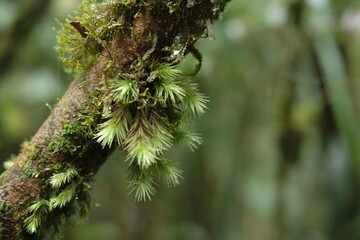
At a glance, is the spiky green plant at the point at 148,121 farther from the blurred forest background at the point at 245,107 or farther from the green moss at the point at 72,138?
the blurred forest background at the point at 245,107

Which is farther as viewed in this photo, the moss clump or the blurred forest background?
the blurred forest background

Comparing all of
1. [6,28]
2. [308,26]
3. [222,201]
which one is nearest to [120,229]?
[222,201]

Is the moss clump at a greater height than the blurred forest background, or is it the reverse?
the blurred forest background

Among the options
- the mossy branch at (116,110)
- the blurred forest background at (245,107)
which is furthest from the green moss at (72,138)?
the blurred forest background at (245,107)

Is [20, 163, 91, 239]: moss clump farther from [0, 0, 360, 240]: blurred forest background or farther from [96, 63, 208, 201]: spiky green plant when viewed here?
[0, 0, 360, 240]: blurred forest background

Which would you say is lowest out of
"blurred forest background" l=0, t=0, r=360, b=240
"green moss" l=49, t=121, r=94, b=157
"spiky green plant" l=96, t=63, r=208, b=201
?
"green moss" l=49, t=121, r=94, b=157

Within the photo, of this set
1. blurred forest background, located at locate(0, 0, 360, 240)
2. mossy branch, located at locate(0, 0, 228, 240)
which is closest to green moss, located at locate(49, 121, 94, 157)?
mossy branch, located at locate(0, 0, 228, 240)
